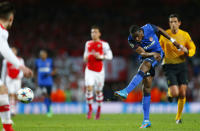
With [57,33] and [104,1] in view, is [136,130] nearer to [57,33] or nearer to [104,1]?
[57,33]

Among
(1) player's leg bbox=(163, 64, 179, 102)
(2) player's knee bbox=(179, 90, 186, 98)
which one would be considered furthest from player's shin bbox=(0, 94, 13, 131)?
(2) player's knee bbox=(179, 90, 186, 98)

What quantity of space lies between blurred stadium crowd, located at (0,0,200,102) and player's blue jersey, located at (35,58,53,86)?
468 cm

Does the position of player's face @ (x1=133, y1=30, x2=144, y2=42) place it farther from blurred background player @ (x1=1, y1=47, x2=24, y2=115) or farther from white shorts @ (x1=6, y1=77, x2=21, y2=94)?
white shorts @ (x1=6, y1=77, x2=21, y2=94)

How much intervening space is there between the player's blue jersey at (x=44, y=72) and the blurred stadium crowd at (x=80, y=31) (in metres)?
4.68

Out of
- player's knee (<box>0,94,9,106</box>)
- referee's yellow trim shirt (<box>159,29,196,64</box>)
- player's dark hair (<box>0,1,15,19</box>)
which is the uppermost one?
player's dark hair (<box>0,1,15,19</box>)

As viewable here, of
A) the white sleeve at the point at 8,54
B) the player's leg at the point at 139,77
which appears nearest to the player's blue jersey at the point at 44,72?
the player's leg at the point at 139,77

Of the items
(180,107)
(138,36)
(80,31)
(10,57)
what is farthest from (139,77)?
(80,31)

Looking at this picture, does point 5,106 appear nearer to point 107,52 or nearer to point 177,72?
point 177,72

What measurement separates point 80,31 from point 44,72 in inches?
408

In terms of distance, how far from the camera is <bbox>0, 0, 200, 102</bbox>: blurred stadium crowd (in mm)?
18828

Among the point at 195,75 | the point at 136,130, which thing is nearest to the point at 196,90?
the point at 195,75

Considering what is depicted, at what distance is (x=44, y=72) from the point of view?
41.5 feet

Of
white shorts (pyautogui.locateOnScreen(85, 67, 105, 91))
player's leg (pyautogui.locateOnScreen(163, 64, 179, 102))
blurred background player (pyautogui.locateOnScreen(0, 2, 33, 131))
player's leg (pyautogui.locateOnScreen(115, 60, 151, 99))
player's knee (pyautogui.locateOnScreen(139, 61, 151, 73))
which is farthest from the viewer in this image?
white shorts (pyautogui.locateOnScreen(85, 67, 105, 91))

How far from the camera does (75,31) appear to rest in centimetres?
2261
